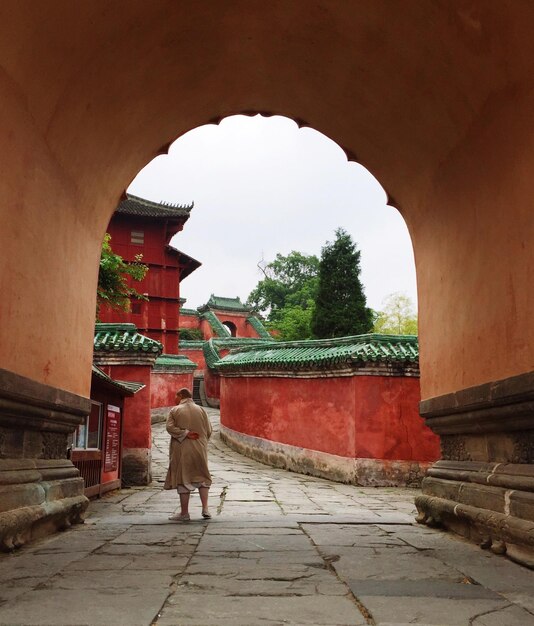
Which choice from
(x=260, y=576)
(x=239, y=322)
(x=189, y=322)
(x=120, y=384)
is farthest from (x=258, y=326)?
(x=260, y=576)

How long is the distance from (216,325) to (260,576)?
31.3 metres

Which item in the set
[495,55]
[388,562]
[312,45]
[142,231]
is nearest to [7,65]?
[312,45]

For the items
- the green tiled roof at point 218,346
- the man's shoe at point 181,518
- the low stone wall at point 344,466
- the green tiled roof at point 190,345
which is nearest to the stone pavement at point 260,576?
the man's shoe at point 181,518

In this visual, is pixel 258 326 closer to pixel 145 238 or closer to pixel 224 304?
pixel 224 304

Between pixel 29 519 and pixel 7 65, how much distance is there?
2939 millimetres

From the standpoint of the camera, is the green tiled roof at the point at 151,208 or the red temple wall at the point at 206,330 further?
the red temple wall at the point at 206,330

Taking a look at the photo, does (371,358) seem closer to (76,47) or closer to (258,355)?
(258,355)

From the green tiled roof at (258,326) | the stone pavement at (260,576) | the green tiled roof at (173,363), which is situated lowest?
the stone pavement at (260,576)

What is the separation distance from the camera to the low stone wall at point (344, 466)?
1134 centimetres

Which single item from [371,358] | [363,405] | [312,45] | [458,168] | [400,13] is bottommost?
[363,405]

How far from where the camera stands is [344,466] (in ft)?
38.4

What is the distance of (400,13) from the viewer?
4402 mm

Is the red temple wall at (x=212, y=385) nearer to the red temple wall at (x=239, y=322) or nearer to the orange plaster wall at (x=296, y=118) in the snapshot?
the red temple wall at (x=239, y=322)

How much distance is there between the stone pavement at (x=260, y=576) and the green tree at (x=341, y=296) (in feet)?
61.7
